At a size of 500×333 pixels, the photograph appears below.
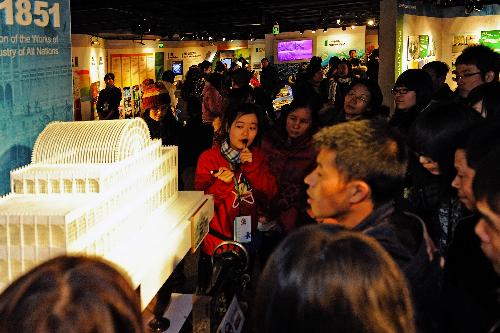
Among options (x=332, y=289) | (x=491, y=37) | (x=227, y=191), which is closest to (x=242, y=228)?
(x=227, y=191)

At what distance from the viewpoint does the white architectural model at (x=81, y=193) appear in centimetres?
179

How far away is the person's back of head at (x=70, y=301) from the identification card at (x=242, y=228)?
99.4 inches

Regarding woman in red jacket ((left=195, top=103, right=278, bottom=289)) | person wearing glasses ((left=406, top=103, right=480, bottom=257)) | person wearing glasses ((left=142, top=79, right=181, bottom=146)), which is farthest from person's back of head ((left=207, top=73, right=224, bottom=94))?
person wearing glasses ((left=406, top=103, right=480, bottom=257))

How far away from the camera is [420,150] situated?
3.10 m

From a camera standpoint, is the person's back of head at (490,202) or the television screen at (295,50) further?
the television screen at (295,50)

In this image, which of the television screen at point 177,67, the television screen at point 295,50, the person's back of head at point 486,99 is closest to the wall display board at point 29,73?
the person's back of head at point 486,99

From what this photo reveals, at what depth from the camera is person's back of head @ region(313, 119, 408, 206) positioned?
2207 millimetres

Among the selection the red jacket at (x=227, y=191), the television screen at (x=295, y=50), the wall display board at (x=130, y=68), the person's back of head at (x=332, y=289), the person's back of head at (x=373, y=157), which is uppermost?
the television screen at (x=295, y=50)

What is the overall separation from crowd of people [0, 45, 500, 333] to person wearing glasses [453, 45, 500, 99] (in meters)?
0.01

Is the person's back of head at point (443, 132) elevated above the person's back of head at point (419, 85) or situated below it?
below

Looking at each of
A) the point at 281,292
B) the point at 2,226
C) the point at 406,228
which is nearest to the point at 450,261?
the point at 406,228

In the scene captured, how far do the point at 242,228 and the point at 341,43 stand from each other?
18215 millimetres

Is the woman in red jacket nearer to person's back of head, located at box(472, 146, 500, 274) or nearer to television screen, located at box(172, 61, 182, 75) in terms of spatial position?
person's back of head, located at box(472, 146, 500, 274)

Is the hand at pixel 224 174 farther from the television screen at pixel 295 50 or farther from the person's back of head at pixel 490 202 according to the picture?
Result: the television screen at pixel 295 50
